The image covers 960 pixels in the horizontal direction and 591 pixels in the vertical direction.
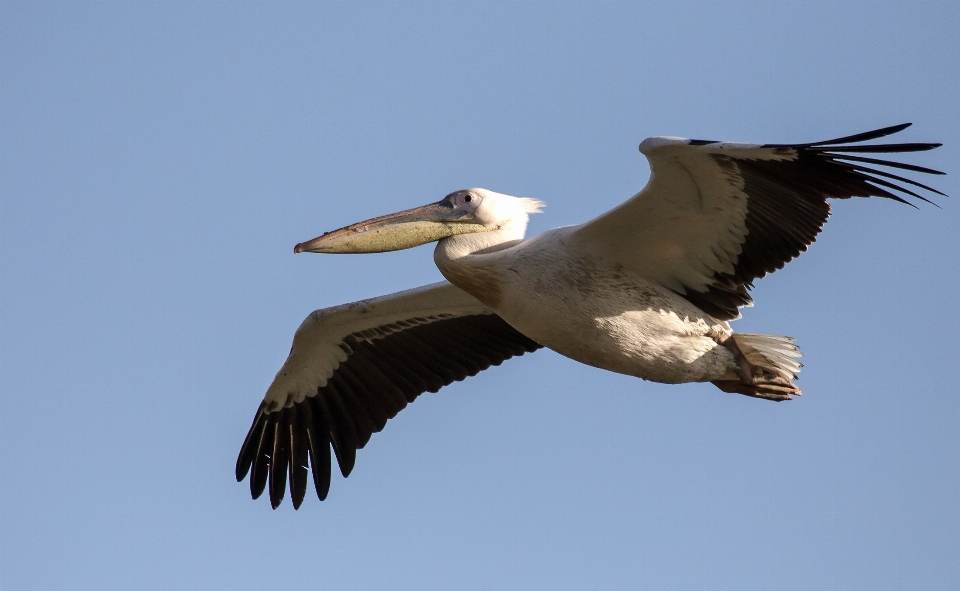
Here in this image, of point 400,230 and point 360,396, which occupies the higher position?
point 400,230

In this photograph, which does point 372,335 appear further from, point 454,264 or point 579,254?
point 579,254

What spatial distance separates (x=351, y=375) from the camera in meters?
9.96

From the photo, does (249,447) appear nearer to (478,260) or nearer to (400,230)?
(400,230)

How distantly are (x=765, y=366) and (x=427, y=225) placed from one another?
247cm

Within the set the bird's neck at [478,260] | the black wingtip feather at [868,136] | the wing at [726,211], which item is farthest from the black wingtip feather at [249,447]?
the black wingtip feather at [868,136]

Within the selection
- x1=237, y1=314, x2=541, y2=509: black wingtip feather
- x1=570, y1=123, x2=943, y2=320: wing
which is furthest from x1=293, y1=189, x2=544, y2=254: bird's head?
x1=237, y1=314, x2=541, y2=509: black wingtip feather

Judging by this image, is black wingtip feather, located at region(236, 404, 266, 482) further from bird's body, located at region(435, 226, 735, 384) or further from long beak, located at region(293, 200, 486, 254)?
bird's body, located at region(435, 226, 735, 384)

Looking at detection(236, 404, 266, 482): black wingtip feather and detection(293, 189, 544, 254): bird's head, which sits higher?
detection(293, 189, 544, 254): bird's head

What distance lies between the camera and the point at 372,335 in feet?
32.3

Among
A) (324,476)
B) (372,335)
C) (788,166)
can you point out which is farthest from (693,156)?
(324,476)

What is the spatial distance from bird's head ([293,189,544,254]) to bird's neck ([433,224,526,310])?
0.08 meters

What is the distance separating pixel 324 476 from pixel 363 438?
0.43 m

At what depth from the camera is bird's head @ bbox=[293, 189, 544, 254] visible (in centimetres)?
841

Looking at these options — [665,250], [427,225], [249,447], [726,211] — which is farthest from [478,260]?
[249,447]
